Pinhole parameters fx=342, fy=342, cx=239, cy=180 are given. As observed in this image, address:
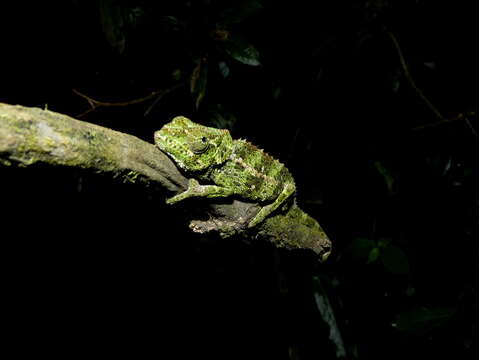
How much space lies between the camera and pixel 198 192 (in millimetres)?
1642

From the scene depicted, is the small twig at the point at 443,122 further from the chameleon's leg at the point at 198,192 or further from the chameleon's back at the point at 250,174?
the chameleon's leg at the point at 198,192

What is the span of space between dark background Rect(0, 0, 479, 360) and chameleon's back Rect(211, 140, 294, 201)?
39 centimetres

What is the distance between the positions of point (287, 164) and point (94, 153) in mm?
2679

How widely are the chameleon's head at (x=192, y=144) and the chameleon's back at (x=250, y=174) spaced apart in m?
0.07

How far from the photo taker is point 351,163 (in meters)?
3.82

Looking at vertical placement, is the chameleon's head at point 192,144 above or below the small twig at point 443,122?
above

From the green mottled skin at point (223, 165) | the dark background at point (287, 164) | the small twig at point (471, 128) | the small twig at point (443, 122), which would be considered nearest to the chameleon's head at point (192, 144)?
the green mottled skin at point (223, 165)

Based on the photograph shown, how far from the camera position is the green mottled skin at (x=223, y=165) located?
158cm

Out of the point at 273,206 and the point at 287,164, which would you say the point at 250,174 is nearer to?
the point at 273,206

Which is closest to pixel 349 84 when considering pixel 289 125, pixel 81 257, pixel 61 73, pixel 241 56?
pixel 289 125

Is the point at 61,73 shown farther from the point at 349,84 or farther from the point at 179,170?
the point at 349,84

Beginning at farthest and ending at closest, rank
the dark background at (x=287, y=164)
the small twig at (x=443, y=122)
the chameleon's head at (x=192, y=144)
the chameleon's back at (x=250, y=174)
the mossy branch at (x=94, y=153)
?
the small twig at (x=443, y=122)
the dark background at (x=287, y=164)
the chameleon's back at (x=250, y=174)
the chameleon's head at (x=192, y=144)
the mossy branch at (x=94, y=153)

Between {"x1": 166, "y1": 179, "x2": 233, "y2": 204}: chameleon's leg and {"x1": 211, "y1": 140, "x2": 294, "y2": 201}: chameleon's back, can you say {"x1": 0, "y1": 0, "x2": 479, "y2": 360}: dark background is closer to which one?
{"x1": 211, "y1": 140, "x2": 294, "y2": 201}: chameleon's back

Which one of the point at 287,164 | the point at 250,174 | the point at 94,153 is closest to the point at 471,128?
the point at 287,164
